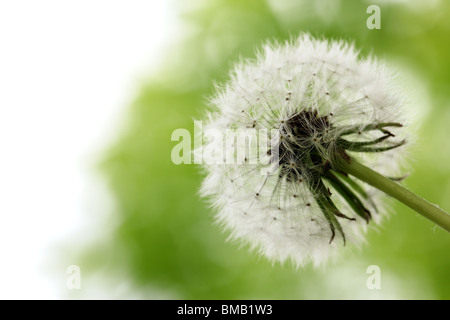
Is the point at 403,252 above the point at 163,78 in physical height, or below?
below

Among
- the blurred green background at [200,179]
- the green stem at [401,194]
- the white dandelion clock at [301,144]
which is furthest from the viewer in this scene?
the blurred green background at [200,179]

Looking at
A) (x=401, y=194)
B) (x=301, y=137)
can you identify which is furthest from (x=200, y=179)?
(x=401, y=194)

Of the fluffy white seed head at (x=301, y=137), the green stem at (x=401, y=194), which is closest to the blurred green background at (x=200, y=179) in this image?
the fluffy white seed head at (x=301, y=137)

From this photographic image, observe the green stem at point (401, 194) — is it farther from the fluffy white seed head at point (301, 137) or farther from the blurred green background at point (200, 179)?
the blurred green background at point (200, 179)

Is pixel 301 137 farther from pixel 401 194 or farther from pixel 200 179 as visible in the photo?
pixel 200 179
